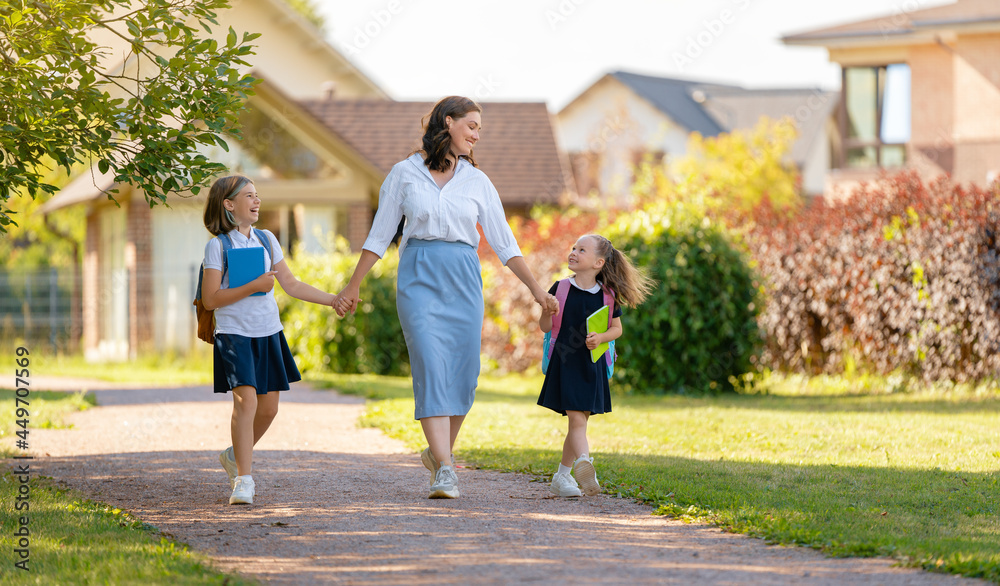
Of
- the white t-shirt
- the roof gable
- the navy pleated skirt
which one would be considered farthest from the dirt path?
the roof gable

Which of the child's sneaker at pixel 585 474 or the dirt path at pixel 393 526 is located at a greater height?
the child's sneaker at pixel 585 474

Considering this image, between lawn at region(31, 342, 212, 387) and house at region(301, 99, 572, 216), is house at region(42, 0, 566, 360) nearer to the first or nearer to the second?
house at region(301, 99, 572, 216)

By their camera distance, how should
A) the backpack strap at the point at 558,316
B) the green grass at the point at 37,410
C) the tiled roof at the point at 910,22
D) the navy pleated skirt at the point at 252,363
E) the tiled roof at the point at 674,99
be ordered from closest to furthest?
the navy pleated skirt at the point at 252,363 < the backpack strap at the point at 558,316 < the green grass at the point at 37,410 < the tiled roof at the point at 910,22 < the tiled roof at the point at 674,99

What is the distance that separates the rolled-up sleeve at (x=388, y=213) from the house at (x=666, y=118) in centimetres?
3339

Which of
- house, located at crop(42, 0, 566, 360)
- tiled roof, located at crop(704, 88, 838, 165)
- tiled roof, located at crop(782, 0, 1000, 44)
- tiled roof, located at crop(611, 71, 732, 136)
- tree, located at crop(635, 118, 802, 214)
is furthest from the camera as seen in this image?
tiled roof, located at crop(611, 71, 732, 136)

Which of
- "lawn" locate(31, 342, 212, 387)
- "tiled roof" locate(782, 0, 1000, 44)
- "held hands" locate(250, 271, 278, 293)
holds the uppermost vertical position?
"tiled roof" locate(782, 0, 1000, 44)

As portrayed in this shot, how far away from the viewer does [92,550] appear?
4418mm

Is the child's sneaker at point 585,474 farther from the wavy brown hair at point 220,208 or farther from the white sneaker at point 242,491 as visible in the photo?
the wavy brown hair at point 220,208

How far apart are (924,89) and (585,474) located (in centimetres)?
2118

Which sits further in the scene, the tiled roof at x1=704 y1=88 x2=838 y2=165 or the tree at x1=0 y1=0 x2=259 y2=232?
the tiled roof at x1=704 y1=88 x2=838 y2=165

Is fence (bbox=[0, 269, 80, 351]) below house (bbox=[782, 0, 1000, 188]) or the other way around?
below

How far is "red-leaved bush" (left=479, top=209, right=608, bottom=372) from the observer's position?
13242 mm

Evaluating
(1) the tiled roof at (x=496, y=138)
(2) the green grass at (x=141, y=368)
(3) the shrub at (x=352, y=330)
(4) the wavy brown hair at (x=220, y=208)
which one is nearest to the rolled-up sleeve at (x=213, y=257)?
(4) the wavy brown hair at (x=220, y=208)

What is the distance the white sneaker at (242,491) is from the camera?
216 inches
